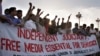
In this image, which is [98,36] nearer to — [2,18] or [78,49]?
[78,49]

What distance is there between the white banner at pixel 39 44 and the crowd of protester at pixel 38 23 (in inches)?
8.1

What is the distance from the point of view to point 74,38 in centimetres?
1424

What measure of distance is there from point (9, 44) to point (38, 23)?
216 cm

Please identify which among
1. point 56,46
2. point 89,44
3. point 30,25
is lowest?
point 89,44

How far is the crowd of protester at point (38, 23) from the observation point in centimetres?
1048

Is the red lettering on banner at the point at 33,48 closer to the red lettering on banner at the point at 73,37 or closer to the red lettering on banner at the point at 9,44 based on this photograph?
the red lettering on banner at the point at 9,44

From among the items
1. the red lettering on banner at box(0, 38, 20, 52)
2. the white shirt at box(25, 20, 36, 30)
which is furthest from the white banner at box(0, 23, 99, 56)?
the white shirt at box(25, 20, 36, 30)

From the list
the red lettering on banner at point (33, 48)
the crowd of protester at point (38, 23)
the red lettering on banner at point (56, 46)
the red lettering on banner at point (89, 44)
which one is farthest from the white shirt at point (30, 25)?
the red lettering on banner at point (89, 44)

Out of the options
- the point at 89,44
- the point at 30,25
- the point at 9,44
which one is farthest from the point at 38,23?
the point at 89,44

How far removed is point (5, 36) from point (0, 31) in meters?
0.27

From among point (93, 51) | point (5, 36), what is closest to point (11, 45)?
point (5, 36)

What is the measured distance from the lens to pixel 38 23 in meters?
12.0

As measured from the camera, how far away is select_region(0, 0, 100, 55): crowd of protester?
10.5 metres

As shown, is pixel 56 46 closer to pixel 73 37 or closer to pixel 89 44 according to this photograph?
pixel 73 37
